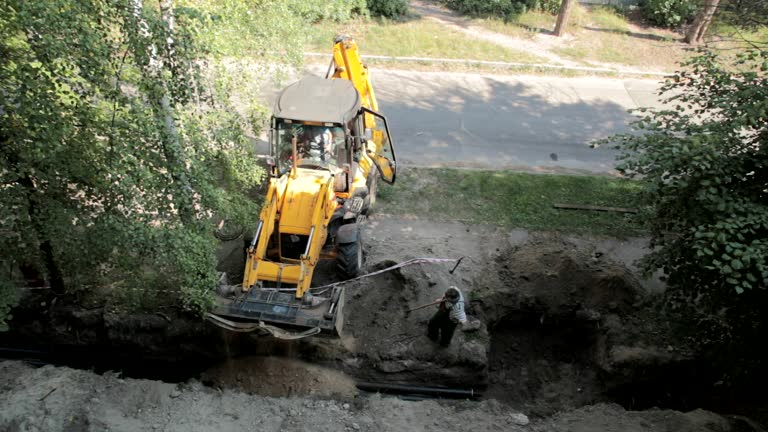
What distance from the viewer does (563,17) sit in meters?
→ 20.5

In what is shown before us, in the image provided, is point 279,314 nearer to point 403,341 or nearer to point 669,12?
point 403,341

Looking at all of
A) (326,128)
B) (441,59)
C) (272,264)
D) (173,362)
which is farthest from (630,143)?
(441,59)

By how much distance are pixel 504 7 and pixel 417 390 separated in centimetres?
1804

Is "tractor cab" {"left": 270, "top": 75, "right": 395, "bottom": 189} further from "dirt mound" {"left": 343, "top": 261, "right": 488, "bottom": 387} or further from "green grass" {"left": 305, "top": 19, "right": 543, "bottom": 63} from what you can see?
"green grass" {"left": 305, "top": 19, "right": 543, "bottom": 63}

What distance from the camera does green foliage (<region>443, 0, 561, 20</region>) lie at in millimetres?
22016

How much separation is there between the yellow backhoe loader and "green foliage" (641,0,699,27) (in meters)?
16.9

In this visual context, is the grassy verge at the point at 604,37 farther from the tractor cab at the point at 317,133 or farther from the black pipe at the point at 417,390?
the black pipe at the point at 417,390

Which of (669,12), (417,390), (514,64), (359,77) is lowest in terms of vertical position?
(417,390)

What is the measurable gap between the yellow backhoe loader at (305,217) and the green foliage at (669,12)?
16905 mm

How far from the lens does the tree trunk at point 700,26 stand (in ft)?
65.4

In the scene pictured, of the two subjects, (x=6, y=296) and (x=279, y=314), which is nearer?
(x=6, y=296)

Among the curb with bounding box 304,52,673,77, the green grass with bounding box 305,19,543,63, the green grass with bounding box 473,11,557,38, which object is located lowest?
the curb with bounding box 304,52,673,77

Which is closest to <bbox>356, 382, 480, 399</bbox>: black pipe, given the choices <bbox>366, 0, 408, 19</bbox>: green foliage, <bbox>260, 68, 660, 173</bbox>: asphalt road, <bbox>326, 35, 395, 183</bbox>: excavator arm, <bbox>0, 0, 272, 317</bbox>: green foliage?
<bbox>0, 0, 272, 317</bbox>: green foliage

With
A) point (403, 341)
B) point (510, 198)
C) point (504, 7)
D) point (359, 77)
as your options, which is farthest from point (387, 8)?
point (403, 341)
